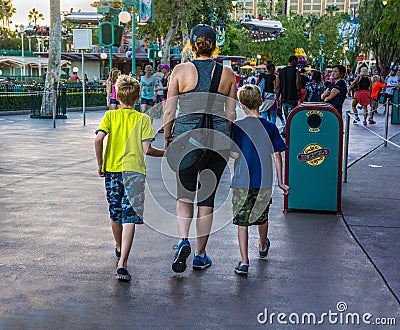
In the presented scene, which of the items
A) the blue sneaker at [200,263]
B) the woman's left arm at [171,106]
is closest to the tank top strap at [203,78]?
the woman's left arm at [171,106]

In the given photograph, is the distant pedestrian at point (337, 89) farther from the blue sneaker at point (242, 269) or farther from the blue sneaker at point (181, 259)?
the blue sneaker at point (181, 259)

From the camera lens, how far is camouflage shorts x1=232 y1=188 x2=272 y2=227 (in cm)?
521

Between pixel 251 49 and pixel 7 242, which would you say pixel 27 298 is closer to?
pixel 7 242

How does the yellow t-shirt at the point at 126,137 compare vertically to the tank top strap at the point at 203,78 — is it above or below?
below

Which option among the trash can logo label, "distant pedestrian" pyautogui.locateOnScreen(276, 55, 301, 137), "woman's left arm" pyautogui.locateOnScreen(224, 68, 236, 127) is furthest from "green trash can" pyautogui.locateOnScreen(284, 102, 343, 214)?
"distant pedestrian" pyautogui.locateOnScreen(276, 55, 301, 137)

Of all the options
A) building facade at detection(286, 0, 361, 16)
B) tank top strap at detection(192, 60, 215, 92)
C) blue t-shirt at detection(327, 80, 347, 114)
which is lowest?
blue t-shirt at detection(327, 80, 347, 114)

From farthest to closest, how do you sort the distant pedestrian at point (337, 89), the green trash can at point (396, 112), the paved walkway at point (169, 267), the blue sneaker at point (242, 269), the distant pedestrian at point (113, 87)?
the green trash can at point (396, 112) → the distant pedestrian at point (113, 87) → the distant pedestrian at point (337, 89) → the blue sneaker at point (242, 269) → the paved walkway at point (169, 267)

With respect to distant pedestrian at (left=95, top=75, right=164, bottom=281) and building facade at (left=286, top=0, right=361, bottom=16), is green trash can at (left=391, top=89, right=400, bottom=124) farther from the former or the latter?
building facade at (left=286, top=0, right=361, bottom=16)

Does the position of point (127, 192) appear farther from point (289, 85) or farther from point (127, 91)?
point (289, 85)

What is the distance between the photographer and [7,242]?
599cm

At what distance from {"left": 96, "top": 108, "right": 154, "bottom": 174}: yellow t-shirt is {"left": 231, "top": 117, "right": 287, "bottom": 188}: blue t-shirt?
2.29 ft

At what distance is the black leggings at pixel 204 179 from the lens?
16.8 feet

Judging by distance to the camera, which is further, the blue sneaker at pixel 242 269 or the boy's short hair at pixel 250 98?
the boy's short hair at pixel 250 98

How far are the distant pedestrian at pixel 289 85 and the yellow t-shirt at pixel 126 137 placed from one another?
31.0 feet
